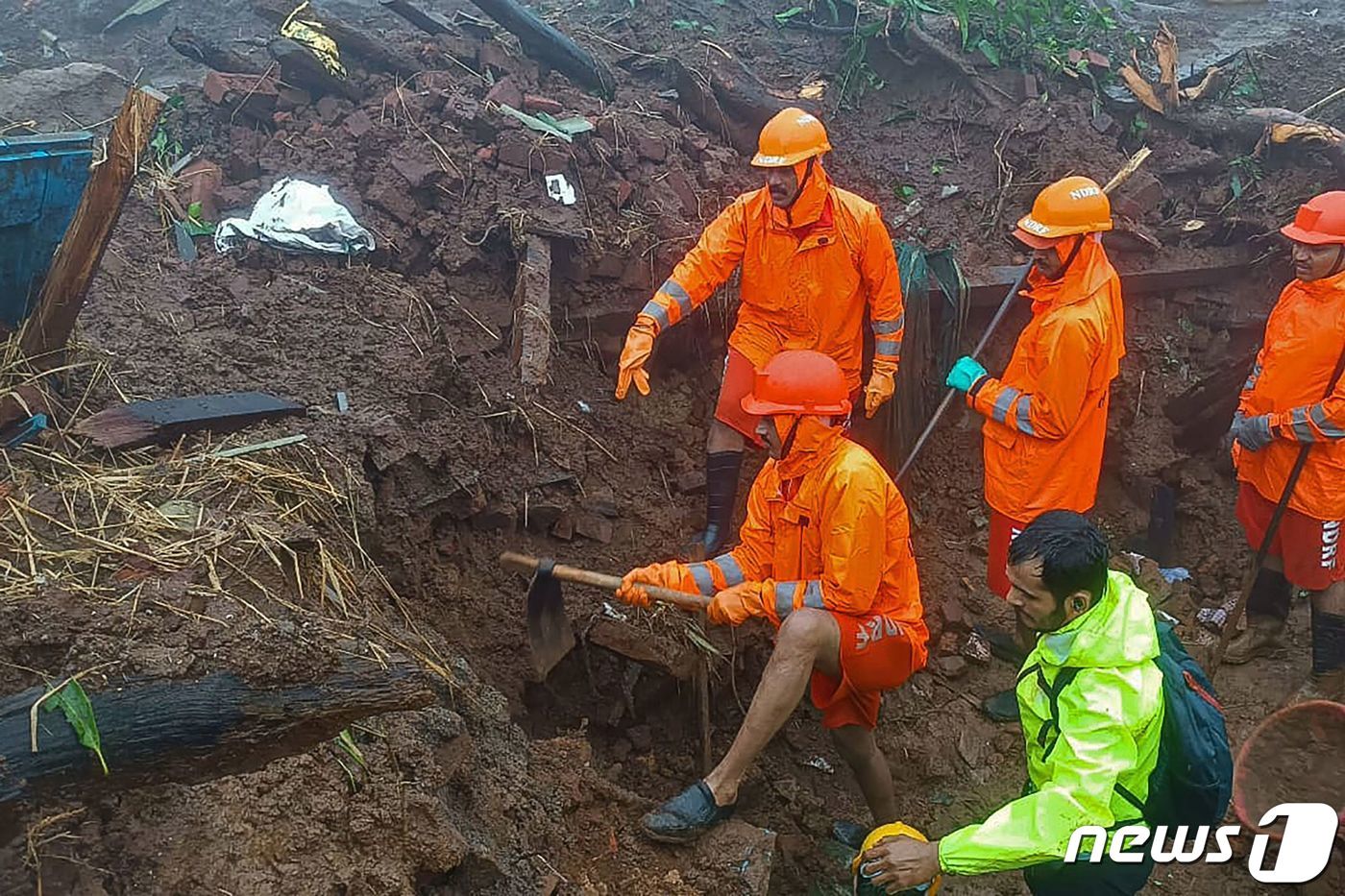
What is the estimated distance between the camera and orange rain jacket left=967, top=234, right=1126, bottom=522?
165 inches

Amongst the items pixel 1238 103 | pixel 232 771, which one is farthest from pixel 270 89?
pixel 1238 103

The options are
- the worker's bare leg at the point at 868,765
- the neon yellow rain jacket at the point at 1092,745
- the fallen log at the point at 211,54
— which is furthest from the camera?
the fallen log at the point at 211,54

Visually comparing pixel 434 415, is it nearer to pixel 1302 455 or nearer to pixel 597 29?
pixel 1302 455

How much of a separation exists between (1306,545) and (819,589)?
266 centimetres

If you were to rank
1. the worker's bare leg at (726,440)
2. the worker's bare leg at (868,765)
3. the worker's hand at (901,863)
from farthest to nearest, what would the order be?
the worker's bare leg at (726,440) → the worker's bare leg at (868,765) → the worker's hand at (901,863)

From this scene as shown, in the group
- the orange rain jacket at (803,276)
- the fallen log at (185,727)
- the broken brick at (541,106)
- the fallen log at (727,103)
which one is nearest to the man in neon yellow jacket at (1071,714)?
the fallen log at (185,727)

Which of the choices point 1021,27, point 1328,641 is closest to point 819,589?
point 1328,641

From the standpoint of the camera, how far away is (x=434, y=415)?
475cm

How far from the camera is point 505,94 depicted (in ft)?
22.0

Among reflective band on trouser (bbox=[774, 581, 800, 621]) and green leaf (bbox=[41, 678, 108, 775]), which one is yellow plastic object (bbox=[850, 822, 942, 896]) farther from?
green leaf (bbox=[41, 678, 108, 775])

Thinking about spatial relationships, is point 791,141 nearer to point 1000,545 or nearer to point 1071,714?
point 1000,545

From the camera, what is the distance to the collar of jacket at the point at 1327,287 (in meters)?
4.24

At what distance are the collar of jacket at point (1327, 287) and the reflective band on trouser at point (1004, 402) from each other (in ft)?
4.28

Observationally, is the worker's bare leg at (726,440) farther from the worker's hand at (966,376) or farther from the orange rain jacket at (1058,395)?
the orange rain jacket at (1058,395)
